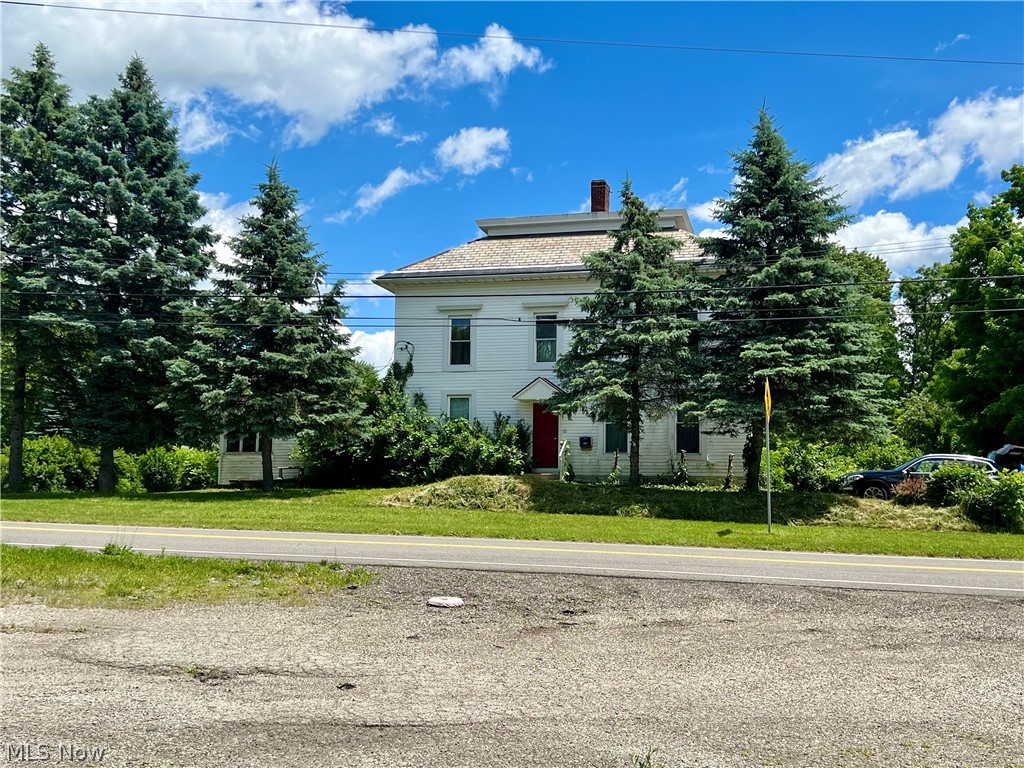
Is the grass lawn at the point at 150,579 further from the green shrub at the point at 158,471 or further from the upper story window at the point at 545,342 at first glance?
the green shrub at the point at 158,471

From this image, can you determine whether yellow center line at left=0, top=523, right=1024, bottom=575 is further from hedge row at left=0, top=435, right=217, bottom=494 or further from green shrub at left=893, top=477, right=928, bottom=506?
hedge row at left=0, top=435, right=217, bottom=494

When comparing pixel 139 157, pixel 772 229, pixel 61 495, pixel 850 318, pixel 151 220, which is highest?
pixel 139 157

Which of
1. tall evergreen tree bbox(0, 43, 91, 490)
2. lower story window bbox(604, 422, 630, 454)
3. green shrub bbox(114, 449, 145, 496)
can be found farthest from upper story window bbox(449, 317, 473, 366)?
green shrub bbox(114, 449, 145, 496)

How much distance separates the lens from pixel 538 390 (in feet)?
92.7

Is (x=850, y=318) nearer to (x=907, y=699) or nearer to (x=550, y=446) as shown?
(x=550, y=446)

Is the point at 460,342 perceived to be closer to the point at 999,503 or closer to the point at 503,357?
the point at 503,357

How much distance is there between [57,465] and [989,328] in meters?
36.3

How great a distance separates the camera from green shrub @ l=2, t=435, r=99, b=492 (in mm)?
30984

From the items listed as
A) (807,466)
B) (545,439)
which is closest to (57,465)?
(545,439)

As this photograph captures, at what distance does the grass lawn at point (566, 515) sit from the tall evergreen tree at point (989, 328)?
480 inches

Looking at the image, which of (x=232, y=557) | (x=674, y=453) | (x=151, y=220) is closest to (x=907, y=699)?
(x=232, y=557)

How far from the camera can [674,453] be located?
92.8 ft

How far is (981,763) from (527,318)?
25.2 meters

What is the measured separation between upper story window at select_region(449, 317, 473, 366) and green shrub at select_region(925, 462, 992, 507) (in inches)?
648
